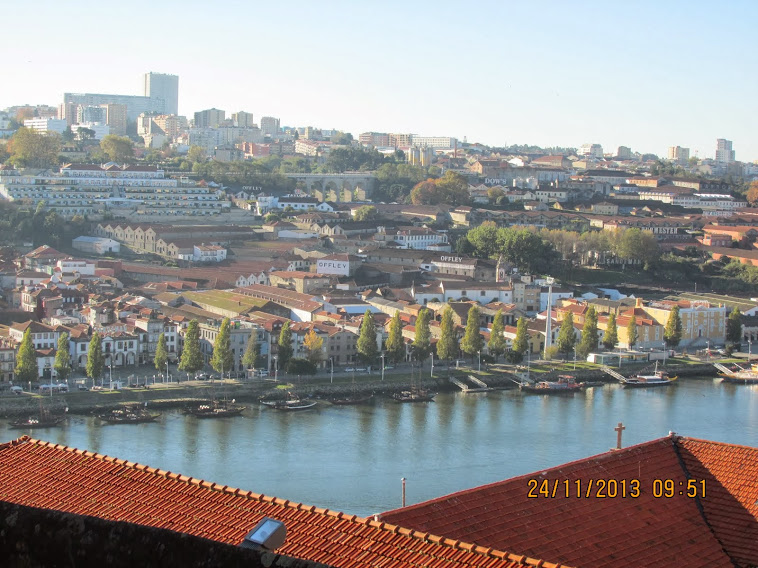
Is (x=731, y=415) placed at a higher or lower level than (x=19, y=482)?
lower

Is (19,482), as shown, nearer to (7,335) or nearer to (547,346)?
(7,335)

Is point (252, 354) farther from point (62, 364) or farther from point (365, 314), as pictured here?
point (62, 364)

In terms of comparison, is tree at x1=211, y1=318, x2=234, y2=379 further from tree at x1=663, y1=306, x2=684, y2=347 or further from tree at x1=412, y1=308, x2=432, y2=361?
tree at x1=663, y1=306, x2=684, y2=347

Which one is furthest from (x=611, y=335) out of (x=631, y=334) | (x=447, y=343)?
(x=447, y=343)

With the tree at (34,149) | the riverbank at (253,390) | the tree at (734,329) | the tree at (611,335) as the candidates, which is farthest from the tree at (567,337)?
the tree at (34,149)

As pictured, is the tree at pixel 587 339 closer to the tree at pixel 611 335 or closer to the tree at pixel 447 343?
the tree at pixel 611 335

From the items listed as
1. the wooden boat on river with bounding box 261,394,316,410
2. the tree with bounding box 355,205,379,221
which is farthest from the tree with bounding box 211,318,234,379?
the tree with bounding box 355,205,379,221

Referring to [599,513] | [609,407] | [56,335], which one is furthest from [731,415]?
[599,513]
